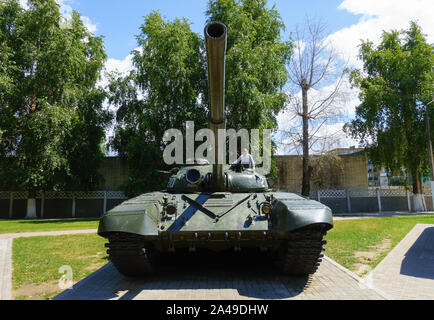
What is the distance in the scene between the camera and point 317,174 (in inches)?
826

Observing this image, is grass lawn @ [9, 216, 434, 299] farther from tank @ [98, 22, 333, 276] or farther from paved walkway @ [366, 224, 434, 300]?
tank @ [98, 22, 333, 276]

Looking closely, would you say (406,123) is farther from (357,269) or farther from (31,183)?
(31,183)

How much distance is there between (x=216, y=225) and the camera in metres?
5.02

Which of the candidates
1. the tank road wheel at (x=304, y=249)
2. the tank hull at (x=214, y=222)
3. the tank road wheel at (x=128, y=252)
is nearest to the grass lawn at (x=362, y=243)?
the tank road wheel at (x=304, y=249)

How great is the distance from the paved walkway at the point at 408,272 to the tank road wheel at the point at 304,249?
1.08 meters

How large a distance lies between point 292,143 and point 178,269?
14080 millimetres

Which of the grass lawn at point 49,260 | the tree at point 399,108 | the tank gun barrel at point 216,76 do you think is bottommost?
the grass lawn at point 49,260

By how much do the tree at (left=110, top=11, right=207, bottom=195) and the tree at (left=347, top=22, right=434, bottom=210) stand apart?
10060mm

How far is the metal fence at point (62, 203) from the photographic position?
19562 millimetres

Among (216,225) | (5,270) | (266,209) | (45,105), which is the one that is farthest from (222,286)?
(45,105)

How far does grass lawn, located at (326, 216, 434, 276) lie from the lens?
687cm

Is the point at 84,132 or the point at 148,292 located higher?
the point at 84,132

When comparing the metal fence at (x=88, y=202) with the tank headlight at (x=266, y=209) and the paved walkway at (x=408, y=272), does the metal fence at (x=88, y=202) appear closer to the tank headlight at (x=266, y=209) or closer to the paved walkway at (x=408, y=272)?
the paved walkway at (x=408, y=272)
